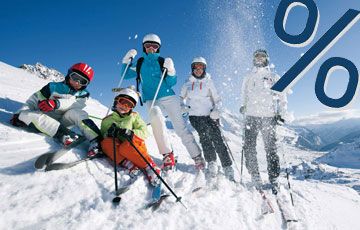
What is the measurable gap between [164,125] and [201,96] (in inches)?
58.7

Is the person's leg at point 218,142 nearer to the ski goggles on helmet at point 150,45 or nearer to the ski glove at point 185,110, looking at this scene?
the ski glove at point 185,110

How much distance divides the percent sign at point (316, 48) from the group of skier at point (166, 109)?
2.33 feet

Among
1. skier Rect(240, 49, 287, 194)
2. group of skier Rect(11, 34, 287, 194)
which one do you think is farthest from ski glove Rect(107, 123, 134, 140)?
skier Rect(240, 49, 287, 194)

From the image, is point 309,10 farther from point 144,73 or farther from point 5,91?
point 5,91

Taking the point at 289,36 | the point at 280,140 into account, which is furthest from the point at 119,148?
the point at 289,36

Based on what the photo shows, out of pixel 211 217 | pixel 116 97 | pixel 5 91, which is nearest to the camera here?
pixel 211 217

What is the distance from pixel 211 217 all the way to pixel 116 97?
3.12 meters

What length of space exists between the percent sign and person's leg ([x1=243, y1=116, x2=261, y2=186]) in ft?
3.31

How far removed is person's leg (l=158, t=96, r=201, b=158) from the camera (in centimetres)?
730

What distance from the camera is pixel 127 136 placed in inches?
219

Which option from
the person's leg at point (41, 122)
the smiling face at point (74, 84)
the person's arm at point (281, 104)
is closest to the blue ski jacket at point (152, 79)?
the smiling face at point (74, 84)

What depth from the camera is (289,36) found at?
6938 mm

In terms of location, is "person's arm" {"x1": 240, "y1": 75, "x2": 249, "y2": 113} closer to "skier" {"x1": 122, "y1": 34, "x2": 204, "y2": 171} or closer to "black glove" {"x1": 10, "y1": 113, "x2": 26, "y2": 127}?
"skier" {"x1": 122, "y1": 34, "x2": 204, "y2": 171}

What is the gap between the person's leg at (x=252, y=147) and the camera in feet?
23.5
